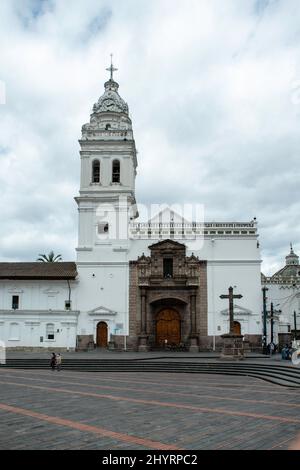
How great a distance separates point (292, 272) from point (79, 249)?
104 feet

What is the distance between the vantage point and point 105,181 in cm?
4241

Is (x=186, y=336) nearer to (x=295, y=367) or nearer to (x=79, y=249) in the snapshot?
(x=79, y=249)

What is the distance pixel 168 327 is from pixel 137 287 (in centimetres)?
434

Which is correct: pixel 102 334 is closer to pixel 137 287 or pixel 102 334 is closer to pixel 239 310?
pixel 137 287

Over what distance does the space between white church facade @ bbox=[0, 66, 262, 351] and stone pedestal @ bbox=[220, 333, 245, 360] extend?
9.62m

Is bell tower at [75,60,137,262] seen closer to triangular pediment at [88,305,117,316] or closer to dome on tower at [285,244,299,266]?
triangular pediment at [88,305,117,316]

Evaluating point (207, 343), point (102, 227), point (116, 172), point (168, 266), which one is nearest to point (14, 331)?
point (102, 227)

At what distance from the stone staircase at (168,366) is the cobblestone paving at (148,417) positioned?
4.21m

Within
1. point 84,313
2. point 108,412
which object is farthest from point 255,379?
point 84,313

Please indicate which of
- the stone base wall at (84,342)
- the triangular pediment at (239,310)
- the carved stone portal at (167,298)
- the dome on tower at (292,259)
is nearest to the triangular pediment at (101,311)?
the carved stone portal at (167,298)

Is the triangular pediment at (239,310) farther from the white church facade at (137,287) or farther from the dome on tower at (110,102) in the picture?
the dome on tower at (110,102)

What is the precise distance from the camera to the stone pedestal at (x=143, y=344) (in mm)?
38156

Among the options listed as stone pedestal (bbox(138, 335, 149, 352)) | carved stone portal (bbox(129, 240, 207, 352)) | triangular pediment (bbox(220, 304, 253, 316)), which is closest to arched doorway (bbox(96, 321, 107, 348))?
carved stone portal (bbox(129, 240, 207, 352))

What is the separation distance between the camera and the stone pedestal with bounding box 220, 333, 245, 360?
28266mm
